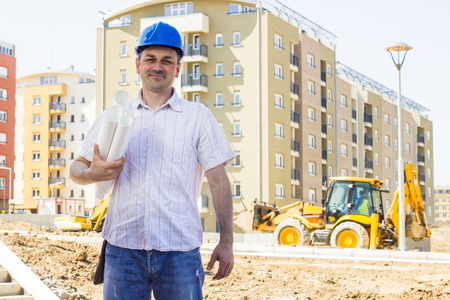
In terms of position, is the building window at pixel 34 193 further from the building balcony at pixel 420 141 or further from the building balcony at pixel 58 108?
the building balcony at pixel 420 141

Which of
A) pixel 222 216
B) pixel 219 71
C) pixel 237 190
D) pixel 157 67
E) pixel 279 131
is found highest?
pixel 219 71

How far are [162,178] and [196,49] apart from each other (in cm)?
5028

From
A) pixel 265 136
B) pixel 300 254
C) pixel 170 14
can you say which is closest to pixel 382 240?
pixel 300 254

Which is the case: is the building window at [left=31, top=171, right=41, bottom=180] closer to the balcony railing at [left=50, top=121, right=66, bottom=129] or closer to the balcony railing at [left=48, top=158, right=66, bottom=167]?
Answer: the balcony railing at [left=48, top=158, right=66, bottom=167]

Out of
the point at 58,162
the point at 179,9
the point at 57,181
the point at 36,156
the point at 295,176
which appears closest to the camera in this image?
the point at 179,9

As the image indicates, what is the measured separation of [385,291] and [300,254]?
328 inches

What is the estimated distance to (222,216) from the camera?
12.4 ft

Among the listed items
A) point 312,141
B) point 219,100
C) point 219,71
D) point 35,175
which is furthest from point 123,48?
point 35,175

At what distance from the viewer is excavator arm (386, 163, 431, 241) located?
910 inches

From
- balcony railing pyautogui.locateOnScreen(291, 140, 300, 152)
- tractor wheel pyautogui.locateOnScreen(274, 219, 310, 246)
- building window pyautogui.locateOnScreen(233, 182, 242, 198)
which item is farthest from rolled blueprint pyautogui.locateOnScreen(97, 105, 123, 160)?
balcony railing pyautogui.locateOnScreen(291, 140, 300, 152)

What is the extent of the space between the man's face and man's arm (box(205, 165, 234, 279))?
0.52m

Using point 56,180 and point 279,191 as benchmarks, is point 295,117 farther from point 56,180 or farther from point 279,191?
point 56,180

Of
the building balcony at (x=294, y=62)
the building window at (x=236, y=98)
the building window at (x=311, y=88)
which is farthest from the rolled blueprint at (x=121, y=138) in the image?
the building window at (x=311, y=88)

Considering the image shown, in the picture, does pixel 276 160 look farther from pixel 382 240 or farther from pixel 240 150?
pixel 382 240
